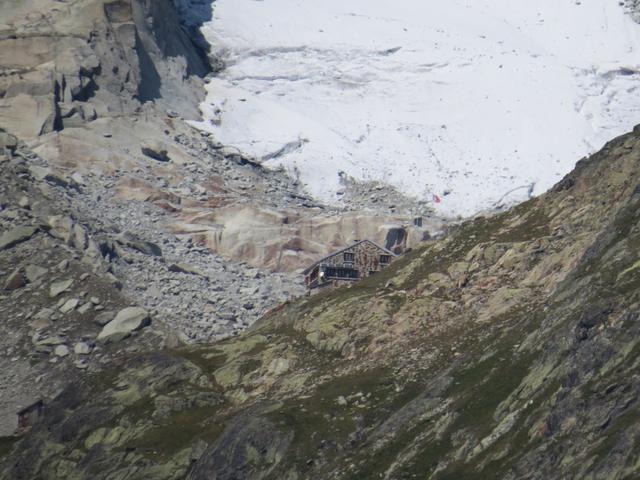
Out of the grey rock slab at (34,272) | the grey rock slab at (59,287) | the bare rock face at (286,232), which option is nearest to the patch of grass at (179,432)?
the grey rock slab at (59,287)

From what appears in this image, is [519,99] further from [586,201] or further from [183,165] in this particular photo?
[586,201]

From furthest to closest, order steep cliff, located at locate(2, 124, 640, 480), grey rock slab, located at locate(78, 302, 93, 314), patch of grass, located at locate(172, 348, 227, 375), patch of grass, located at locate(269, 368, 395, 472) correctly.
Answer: grey rock slab, located at locate(78, 302, 93, 314) → patch of grass, located at locate(172, 348, 227, 375) → patch of grass, located at locate(269, 368, 395, 472) → steep cliff, located at locate(2, 124, 640, 480)

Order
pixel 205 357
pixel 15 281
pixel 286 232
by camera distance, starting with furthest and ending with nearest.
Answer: pixel 286 232, pixel 15 281, pixel 205 357

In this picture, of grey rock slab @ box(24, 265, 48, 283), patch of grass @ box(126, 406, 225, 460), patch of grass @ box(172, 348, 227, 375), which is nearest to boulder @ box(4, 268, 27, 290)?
grey rock slab @ box(24, 265, 48, 283)

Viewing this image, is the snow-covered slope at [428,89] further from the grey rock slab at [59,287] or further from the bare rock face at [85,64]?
the grey rock slab at [59,287]

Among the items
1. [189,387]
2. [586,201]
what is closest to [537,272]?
[586,201]

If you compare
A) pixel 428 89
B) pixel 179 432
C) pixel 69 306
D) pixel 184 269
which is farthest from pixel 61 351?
pixel 428 89

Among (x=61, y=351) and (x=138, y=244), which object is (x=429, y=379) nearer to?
(x=61, y=351)

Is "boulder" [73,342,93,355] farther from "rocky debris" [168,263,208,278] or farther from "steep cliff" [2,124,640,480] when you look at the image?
"rocky debris" [168,263,208,278]
